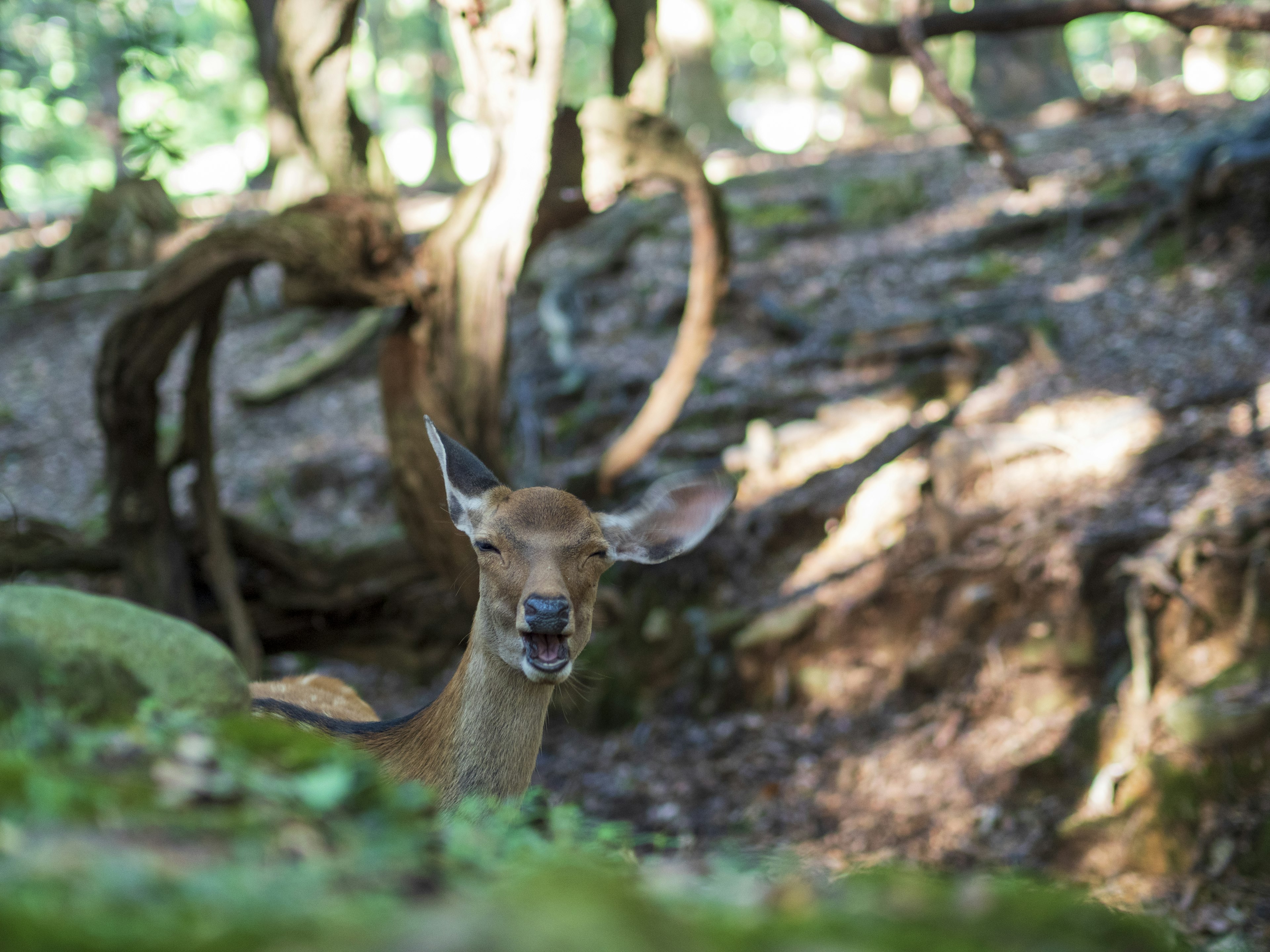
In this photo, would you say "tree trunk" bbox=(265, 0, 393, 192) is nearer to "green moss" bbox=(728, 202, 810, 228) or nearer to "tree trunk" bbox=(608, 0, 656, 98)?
"tree trunk" bbox=(608, 0, 656, 98)

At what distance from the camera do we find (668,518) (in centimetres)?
442

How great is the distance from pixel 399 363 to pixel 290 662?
3.58 m

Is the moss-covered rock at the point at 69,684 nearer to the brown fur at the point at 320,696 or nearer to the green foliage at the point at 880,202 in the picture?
the brown fur at the point at 320,696

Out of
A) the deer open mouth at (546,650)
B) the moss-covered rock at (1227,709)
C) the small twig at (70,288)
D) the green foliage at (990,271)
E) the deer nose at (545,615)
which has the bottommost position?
the moss-covered rock at (1227,709)

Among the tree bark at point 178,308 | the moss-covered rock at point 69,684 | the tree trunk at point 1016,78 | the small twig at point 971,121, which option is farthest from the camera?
the tree trunk at point 1016,78

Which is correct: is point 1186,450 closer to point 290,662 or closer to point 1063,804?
point 1063,804

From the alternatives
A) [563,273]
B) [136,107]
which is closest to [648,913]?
[563,273]

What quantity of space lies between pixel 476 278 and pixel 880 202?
8.38 m

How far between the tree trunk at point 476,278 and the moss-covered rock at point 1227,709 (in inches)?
171

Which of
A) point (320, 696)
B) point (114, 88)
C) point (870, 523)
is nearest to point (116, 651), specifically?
point (320, 696)

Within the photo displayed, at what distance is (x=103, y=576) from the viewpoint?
7.85 metres

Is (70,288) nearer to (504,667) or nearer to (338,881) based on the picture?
(504,667)

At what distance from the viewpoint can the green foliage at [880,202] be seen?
44.7 feet

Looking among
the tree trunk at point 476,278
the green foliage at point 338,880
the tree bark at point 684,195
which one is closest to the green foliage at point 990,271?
the tree bark at point 684,195
